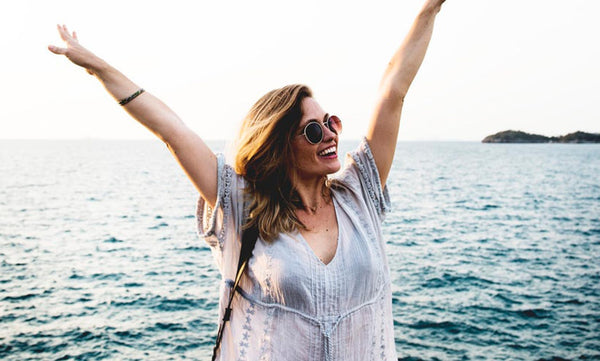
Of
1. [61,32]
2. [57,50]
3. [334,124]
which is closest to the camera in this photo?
[57,50]

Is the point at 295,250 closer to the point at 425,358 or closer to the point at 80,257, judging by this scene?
the point at 425,358

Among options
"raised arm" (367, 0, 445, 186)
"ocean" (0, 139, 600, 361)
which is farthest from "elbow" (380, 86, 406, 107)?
"ocean" (0, 139, 600, 361)

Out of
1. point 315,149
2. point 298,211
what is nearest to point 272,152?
point 315,149

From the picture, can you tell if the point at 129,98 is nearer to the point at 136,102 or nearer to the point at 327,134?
the point at 136,102

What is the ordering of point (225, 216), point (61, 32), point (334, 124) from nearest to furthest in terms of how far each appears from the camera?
point (61, 32)
point (225, 216)
point (334, 124)

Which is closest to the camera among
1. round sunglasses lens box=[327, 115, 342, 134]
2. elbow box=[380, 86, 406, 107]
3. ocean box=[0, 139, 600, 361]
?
elbow box=[380, 86, 406, 107]

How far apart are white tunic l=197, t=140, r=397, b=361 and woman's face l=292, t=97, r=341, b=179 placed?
26cm

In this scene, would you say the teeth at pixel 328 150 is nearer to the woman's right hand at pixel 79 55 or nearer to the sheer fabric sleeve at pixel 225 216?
the sheer fabric sleeve at pixel 225 216

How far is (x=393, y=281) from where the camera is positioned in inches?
715

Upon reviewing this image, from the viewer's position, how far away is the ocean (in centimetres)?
1318

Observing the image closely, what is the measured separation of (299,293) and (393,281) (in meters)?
16.6

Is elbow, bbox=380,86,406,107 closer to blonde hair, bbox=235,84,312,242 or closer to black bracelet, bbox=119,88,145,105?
blonde hair, bbox=235,84,312,242

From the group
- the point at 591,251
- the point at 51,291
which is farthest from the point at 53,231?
the point at 591,251

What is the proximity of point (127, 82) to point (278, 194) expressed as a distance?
3.02ft
